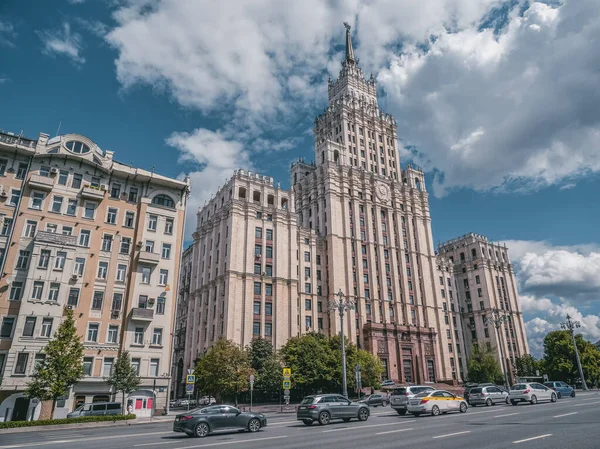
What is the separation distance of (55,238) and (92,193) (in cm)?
591

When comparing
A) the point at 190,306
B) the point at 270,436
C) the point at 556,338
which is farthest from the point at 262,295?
the point at 556,338

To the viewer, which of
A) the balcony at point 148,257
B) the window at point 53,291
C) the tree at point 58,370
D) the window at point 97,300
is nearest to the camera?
the tree at point 58,370

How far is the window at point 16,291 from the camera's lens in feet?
116

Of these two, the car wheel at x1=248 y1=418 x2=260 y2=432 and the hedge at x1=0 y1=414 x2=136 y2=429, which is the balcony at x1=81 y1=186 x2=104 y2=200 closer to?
the hedge at x1=0 y1=414 x2=136 y2=429

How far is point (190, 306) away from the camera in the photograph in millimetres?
74875

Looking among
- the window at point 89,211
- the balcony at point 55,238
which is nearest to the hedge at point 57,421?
the balcony at point 55,238

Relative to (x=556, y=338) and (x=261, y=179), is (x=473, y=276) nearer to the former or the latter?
(x=556, y=338)

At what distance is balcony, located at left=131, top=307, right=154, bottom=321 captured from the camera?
39.4 m

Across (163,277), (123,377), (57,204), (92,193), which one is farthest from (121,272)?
(123,377)

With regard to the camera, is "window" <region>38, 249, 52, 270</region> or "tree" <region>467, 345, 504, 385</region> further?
"tree" <region>467, 345, 504, 385</region>

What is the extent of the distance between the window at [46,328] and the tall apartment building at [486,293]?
91.1 meters

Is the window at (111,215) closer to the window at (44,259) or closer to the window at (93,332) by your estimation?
the window at (44,259)

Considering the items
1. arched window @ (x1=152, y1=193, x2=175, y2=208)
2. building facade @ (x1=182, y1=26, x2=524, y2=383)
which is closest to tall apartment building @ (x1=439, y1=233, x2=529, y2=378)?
building facade @ (x1=182, y1=26, x2=524, y2=383)

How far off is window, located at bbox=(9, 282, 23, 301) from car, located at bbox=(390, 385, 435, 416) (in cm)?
3299
